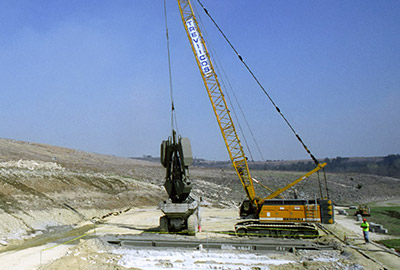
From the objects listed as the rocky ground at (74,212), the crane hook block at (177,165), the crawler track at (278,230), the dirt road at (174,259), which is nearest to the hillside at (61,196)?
the rocky ground at (74,212)

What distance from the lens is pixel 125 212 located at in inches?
1186

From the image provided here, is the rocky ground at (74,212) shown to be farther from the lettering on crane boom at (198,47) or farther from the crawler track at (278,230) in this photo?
the lettering on crane boom at (198,47)

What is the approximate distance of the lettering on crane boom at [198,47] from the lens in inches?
1130

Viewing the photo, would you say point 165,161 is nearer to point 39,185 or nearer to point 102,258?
point 102,258

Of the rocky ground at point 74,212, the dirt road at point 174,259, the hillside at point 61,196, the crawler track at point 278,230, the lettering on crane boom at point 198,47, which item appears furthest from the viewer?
the lettering on crane boom at point 198,47

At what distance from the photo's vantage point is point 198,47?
2892 centimetres

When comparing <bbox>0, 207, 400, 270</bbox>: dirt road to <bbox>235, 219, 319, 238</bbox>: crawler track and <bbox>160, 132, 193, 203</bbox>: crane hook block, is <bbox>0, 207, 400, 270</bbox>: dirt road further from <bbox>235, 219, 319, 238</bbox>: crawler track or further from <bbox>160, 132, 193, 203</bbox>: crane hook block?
<bbox>160, 132, 193, 203</bbox>: crane hook block

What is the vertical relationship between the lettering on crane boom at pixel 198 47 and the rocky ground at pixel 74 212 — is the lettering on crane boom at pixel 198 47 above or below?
above

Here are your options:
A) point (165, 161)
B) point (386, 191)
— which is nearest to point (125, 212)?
point (165, 161)

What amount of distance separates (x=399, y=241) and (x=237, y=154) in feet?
43.0

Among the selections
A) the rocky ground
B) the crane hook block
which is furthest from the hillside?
the crane hook block

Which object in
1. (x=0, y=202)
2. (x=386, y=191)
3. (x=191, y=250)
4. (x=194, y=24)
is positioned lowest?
(x=386, y=191)

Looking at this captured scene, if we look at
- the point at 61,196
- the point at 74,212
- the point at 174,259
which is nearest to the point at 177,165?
the point at 174,259

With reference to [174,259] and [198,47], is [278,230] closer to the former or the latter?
[174,259]
